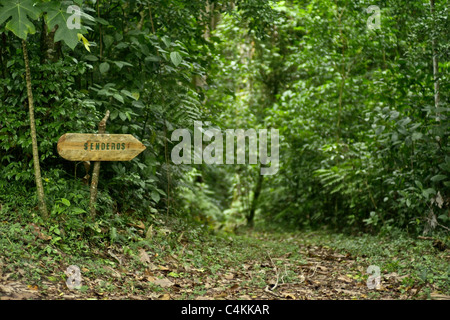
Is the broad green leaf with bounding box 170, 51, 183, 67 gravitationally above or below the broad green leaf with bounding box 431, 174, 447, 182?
above

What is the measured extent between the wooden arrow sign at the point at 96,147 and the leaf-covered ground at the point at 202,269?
78 cm

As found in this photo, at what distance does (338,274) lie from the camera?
4758 mm

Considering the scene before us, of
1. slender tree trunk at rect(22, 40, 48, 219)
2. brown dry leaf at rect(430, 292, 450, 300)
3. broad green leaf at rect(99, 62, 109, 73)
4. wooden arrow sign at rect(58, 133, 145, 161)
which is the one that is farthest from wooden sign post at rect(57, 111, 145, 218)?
brown dry leaf at rect(430, 292, 450, 300)

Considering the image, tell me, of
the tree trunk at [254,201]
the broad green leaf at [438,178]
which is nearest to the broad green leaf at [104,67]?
the broad green leaf at [438,178]

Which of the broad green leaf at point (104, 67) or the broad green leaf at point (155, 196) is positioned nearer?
the broad green leaf at point (104, 67)

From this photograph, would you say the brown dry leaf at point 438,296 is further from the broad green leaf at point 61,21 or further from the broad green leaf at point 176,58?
the broad green leaf at point 61,21

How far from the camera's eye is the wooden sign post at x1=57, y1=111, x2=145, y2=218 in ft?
13.4

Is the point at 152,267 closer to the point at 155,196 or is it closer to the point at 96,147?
the point at 155,196

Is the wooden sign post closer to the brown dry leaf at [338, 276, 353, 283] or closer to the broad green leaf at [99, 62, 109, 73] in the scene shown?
the broad green leaf at [99, 62, 109, 73]

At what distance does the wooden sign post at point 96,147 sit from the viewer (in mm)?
4078

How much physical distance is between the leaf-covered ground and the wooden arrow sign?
2.55ft

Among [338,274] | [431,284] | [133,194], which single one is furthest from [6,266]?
[431,284]

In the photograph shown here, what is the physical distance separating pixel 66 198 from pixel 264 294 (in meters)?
2.18

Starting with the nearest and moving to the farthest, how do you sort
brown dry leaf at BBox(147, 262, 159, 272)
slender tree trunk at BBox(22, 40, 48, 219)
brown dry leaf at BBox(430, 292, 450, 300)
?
brown dry leaf at BBox(430, 292, 450, 300) < slender tree trunk at BBox(22, 40, 48, 219) < brown dry leaf at BBox(147, 262, 159, 272)
